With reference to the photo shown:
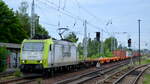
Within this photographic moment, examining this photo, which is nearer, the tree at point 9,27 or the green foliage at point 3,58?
the green foliage at point 3,58

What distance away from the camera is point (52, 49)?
25297 millimetres

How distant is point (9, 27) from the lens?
214 feet

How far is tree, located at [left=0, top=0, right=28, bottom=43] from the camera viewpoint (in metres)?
63.9

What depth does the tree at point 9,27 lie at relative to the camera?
210 ft

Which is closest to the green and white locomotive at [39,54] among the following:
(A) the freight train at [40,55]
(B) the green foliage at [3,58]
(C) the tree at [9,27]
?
(A) the freight train at [40,55]

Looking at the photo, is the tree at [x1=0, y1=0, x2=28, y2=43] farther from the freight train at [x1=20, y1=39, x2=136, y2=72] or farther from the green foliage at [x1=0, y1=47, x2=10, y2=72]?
the freight train at [x1=20, y1=39, x2=136, y2=72]

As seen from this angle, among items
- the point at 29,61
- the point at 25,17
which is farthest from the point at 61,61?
the point at 25,17

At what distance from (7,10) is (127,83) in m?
47.5

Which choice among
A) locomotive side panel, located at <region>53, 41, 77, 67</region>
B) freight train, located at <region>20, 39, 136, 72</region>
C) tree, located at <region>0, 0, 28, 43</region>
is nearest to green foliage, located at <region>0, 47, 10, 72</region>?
freight train, located at <region>20, 39, 136, 72</region>

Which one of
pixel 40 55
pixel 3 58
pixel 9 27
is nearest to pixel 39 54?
pixel 40 55

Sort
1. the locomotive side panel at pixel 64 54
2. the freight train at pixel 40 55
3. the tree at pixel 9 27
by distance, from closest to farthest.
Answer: the freight train at pixel 40 55
the locomotive side panel at pixel 64 54
the tree at pixel 9 27

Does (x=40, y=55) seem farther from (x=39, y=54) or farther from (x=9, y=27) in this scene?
(x=9, y=27)

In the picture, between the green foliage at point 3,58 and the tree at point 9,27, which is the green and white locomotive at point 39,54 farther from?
the tree at point 9,27

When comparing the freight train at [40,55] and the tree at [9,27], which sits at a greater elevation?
the tree at [9,27]
